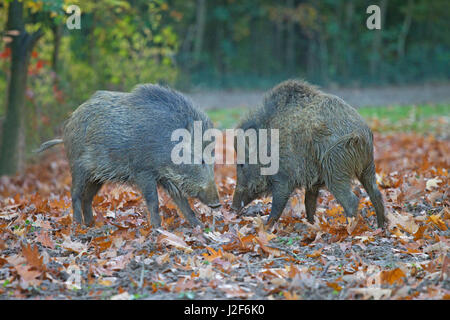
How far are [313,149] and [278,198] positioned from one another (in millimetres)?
629

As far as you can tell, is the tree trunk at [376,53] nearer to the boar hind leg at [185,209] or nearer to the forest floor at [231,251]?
the forest floor at [231,251]

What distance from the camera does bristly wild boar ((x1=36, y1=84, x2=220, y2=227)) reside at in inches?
209

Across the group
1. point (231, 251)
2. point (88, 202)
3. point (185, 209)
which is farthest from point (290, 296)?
point (88, 202)

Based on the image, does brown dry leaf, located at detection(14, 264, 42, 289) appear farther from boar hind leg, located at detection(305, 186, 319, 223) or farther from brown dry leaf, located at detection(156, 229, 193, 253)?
boar hind leg, located at detection(305, 186, 319, 223)

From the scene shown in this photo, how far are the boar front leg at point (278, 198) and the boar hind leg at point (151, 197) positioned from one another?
1.11m

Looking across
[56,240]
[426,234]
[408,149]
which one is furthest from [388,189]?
[408,149]

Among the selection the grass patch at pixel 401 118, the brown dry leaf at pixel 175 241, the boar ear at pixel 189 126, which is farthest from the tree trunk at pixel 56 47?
the brown dry leaf at pixel 175 241

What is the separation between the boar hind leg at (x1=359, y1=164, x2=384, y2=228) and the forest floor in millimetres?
95

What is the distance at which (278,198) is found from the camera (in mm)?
5445

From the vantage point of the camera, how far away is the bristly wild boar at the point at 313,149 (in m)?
5.09

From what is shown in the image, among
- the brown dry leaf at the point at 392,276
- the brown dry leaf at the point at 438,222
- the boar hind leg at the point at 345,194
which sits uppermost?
the boar hind leg at the point at 345,194

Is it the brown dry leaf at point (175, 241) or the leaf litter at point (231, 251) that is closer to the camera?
the leaf litter at point (231, 251)
